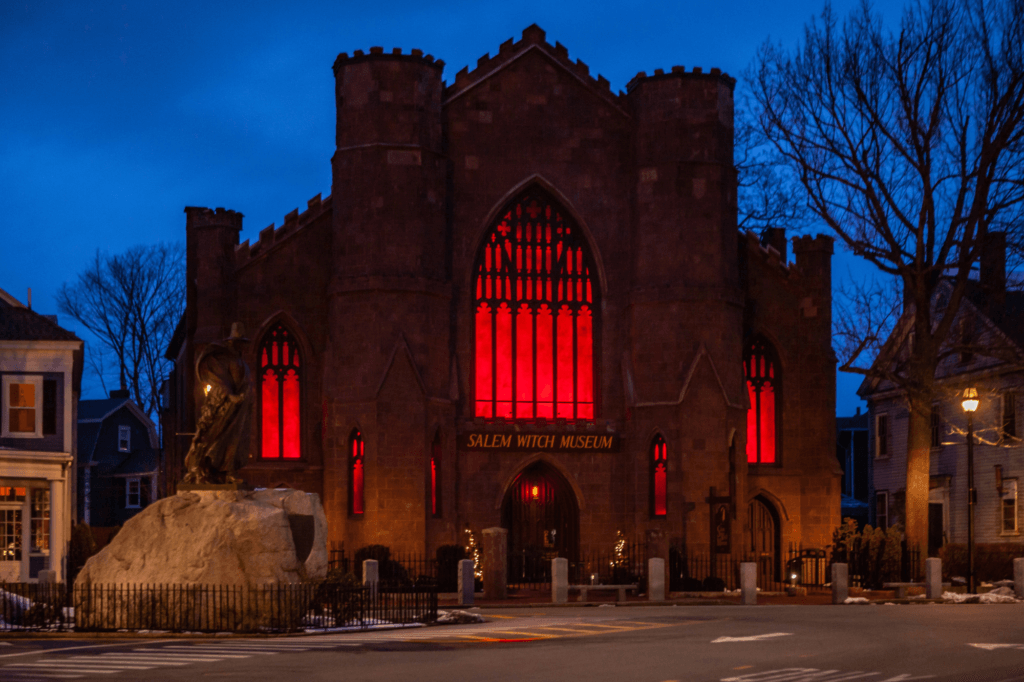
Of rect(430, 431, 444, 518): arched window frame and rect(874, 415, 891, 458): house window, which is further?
rect(874, 415, 891, 458): house window

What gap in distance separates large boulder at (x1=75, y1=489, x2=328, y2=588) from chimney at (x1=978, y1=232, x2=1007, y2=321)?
19596 mm

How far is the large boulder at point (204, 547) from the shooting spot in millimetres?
20297

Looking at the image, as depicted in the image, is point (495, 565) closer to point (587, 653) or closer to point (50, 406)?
point (587, 653)

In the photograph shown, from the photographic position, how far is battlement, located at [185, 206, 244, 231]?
123 feet

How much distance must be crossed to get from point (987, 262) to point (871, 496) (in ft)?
50.3

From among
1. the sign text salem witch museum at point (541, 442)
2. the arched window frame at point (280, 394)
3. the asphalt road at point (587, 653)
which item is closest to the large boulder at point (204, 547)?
the asphalt road at point (587, 653)

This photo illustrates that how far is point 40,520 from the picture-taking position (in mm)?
37750

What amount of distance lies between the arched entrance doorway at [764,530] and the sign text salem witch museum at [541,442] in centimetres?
495

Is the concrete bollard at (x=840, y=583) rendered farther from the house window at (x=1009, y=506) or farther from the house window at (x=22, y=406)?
the house window at (x=22, y=406)

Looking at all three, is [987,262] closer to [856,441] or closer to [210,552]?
[210,552]

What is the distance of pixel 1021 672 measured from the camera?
50.0ft

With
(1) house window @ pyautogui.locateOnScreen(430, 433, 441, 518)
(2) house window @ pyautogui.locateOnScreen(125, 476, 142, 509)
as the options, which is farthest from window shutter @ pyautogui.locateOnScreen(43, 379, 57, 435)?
(2) house window @ pyautogui.locateOnScreen(125, 476, 142, 509)

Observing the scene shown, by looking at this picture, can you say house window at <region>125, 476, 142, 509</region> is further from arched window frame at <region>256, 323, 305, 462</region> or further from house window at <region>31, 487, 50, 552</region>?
arched window frame at <region>256, 323, 305, 462</region>

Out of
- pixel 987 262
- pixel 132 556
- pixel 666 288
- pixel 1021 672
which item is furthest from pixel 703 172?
pixel 1021 672
